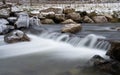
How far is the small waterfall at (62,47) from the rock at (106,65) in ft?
5.47

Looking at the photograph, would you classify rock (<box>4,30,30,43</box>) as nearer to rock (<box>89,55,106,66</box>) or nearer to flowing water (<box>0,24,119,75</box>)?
flowing water (<box>0,24,119,75</box>)

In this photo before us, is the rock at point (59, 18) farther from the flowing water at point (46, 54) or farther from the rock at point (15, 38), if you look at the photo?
the rock at point (15, 38)

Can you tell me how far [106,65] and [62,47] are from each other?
427 centimetres

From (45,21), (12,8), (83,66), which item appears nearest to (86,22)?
(45,21)

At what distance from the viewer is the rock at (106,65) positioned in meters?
9.57

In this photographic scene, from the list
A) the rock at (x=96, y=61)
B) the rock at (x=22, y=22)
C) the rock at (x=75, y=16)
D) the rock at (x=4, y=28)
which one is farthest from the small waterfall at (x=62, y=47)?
the rock at (x=75, y=16)

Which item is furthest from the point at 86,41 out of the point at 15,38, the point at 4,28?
the point at 4,28

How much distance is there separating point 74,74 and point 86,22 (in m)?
12.7

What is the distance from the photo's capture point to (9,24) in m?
18.9

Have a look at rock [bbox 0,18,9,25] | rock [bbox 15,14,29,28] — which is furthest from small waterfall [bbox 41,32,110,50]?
rock [bbox 0,18,9,25]

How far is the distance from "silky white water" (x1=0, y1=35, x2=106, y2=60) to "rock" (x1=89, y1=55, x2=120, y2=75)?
154cm

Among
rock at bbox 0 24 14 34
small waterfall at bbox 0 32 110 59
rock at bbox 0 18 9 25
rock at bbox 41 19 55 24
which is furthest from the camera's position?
rock at bbox 41 19 55 24

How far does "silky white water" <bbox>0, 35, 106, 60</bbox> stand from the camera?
12.4 m

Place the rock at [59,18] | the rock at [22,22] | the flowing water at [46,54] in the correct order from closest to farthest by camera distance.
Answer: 1. the flowing water at [46,54]
2. the rock at [22,22]
3. the rock at [59,18]
